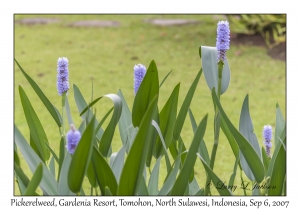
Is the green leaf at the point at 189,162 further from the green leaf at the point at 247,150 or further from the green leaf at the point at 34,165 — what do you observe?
the green leaf at the point at 34,165

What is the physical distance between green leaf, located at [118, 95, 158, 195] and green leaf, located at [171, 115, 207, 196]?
7 centimetres

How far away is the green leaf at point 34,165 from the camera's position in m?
0.89

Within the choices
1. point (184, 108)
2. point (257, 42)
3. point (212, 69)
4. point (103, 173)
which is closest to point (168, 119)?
point (184, 108)

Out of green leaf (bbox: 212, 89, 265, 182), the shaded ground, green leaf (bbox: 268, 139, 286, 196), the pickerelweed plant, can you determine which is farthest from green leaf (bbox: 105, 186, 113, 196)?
the shaded ground

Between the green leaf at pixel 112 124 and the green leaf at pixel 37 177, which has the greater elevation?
the green leaf at pixel 112 124

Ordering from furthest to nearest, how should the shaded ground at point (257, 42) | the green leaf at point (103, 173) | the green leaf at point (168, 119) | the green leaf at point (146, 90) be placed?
the shaded ground at point (257, 42) < the green leaf at point (168, 119) < the green leaf at point (146, 90) < the green leaf at point (103, 173)

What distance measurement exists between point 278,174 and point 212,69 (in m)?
0.25

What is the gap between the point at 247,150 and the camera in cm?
91

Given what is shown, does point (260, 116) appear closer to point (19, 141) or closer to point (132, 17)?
point (19, 141)

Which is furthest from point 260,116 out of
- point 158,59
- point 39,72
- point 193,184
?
point 193,184

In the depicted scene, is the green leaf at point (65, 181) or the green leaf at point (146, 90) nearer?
the green leaf at point (65, 181)

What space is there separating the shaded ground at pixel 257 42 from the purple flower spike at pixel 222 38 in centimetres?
450

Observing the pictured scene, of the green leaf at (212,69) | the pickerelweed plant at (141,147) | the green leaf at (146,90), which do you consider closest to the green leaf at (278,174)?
the pickerelweed plant at (141,147)

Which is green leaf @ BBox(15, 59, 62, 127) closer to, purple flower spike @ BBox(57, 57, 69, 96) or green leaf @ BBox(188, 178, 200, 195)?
purple flower spike @ BBox(57, 57, 69, 96)
